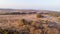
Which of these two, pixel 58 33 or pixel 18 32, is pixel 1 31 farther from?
pixel 58 33

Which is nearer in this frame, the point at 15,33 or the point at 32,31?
the point at 15,33

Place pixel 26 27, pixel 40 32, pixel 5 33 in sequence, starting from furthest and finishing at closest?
pixel 26 27 → pixel 40 32 → pixel 5 33

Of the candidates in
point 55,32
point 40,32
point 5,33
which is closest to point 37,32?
point 40,32

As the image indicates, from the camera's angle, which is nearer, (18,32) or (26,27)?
(18,32)

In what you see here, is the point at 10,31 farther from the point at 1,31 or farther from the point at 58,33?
the point at 58,33

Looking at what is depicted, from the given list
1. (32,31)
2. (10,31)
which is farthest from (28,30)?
(10,31)

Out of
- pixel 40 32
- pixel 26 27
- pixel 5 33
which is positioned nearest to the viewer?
pixel 5 33

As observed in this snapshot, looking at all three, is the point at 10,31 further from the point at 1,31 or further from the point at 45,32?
the point at 45,32
